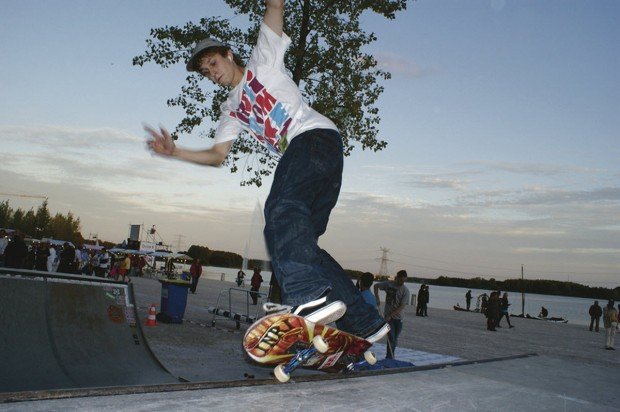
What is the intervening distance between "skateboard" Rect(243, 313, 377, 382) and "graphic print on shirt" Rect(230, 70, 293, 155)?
109cm

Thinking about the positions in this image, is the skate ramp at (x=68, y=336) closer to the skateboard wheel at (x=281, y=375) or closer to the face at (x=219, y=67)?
the skateboard wheel at (x=281, y=375)

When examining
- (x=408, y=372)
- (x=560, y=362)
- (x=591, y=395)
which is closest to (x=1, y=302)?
(x=408, y=372)

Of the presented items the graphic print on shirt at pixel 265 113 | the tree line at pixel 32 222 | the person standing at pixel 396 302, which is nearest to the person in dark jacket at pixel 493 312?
the person standing at pixel 396 302

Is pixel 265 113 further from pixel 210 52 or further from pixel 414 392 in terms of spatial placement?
pixel 414 392

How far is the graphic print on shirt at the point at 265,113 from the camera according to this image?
2967 millimetres

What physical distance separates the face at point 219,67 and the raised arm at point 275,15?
373 mm

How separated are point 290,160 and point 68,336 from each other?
131 inches

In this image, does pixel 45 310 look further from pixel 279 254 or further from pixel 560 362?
pixel 560 362

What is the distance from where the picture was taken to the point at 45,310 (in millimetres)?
4652

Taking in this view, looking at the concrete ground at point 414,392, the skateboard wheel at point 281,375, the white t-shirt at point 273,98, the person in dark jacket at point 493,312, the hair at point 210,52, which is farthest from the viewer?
the person in dark jacket at point 493,312

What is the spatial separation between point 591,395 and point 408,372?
1252 millimetres

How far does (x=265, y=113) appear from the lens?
3.04 metres

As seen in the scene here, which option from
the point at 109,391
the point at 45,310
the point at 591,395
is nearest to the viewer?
the point at 109,391

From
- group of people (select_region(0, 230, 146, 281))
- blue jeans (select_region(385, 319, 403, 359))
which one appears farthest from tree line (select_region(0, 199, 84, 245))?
blue jeans (select_region(385, 319, 403, 359))
